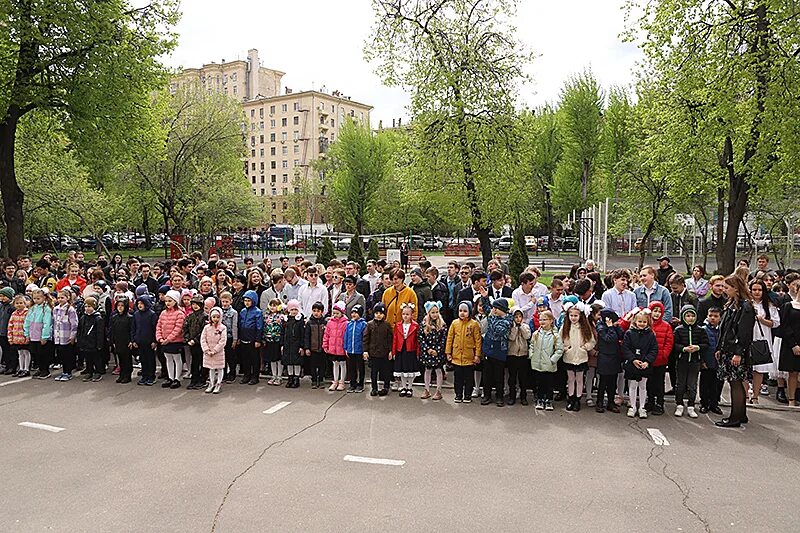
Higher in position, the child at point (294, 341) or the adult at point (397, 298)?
the adult at point (397, 298)

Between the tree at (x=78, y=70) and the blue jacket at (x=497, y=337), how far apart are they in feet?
50.4

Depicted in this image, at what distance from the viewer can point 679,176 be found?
1844 cm

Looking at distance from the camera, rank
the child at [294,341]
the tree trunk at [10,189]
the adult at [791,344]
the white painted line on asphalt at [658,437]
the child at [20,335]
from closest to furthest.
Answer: the white painted line on asphalt at [658,437] < the adult at [791,344] < the child at [294,341] < the child at [20,335] < the tree trunk at [10,189]

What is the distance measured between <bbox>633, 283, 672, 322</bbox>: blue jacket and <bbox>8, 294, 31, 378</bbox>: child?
10.8 m

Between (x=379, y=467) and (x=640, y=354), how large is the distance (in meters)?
4.08

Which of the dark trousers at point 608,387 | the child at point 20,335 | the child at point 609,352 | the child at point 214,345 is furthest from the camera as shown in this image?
the child at point 20,335

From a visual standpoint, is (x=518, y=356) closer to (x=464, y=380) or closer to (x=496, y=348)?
(x=496, y=348)

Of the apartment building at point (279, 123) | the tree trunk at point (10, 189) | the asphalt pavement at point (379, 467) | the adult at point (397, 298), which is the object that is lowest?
the asphalt pavement at point (379, 467)

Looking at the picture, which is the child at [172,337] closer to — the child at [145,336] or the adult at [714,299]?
the child at [145,336]

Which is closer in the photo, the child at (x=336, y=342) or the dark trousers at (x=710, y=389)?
the dark trousers at (x=710, y=389)

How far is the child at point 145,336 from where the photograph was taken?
33.0 ft

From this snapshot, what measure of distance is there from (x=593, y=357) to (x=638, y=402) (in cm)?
93

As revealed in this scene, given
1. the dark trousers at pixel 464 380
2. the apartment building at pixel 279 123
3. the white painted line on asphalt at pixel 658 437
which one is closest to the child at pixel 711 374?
the white painted line on asphalt at pixel 658 437

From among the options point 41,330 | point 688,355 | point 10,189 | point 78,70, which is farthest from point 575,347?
point 10,189
